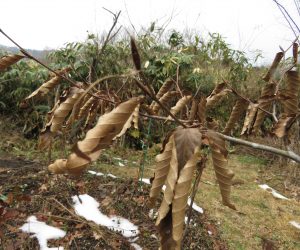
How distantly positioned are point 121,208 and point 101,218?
0.81 feet

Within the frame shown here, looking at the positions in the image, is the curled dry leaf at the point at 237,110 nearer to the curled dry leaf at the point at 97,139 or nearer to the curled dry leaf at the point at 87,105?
the curled dry leaf at the point at 87,105

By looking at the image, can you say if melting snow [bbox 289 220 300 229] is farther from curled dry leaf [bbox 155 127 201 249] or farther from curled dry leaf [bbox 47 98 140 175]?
curled dry leaf [bbox 47 98 140 175]

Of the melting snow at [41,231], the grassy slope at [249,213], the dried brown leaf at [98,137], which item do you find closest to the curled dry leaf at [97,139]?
the dried brown leaf at [98,137]

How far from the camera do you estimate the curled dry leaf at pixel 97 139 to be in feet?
1.31

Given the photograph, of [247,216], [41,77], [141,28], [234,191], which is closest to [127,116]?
[247,216]

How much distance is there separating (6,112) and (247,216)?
412 cm

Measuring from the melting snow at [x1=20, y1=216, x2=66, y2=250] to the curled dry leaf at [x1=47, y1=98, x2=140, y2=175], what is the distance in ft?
7.95

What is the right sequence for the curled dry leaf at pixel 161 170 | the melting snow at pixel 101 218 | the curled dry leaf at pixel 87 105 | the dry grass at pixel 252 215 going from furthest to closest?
1. the dry grass at pixel 252 215
2. the melting snow at pixel 101 218
3. the curled dry leaf at pixel 87 105
4. the curled dry leaf at pixel 161 170

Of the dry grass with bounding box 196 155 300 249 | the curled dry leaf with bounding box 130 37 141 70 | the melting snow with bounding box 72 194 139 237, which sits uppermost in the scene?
the curled dry leaf with bounding box 130 37 141 70

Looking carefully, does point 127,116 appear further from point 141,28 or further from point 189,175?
point 141,28

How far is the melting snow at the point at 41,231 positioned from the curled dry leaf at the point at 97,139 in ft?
7.95

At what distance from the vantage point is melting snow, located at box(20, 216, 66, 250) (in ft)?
8.71

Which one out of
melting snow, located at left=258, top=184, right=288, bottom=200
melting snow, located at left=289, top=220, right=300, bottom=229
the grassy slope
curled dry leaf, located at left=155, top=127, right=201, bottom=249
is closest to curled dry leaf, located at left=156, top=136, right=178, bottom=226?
curled dry leaf, located at left=155, top=127, right=201, bottom=249

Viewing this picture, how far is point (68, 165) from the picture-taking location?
0.40m
